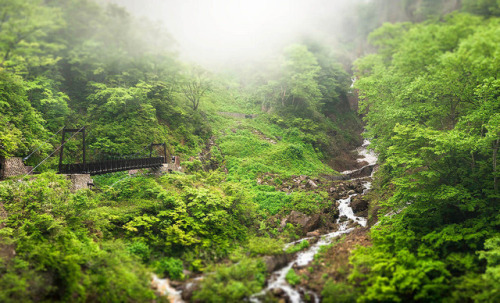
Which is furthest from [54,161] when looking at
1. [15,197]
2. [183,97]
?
[183,97]

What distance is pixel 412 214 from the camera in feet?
45.2

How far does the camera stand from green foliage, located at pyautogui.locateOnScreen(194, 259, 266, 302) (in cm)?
959

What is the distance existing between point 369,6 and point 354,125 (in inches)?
1144

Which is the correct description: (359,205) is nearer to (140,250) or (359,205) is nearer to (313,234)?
(313,234)

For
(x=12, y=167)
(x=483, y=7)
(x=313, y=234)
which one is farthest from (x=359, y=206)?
(x=12, y=167)

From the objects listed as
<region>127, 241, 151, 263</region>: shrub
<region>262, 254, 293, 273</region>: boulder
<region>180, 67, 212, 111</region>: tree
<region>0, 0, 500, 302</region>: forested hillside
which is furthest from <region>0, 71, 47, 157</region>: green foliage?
<region>262, 254, 293, 273</region>: boulder

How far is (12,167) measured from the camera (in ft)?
48.7

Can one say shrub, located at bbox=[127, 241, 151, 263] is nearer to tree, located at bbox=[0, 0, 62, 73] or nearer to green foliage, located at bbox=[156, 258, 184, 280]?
green foliage, located at bbox=[156, 258, 184, 280]

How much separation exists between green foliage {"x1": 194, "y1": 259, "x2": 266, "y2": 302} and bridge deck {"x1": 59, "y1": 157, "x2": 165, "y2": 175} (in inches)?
429

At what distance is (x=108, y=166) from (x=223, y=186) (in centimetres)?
811

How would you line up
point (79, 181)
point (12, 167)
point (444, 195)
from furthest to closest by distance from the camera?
point (79, 181), point (12, 167), point (444, 195)

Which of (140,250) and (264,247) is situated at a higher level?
(140,250)

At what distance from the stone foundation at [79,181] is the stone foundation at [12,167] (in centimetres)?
280

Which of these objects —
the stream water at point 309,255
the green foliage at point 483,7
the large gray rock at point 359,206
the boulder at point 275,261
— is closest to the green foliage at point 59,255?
the stream water at point 309,255
